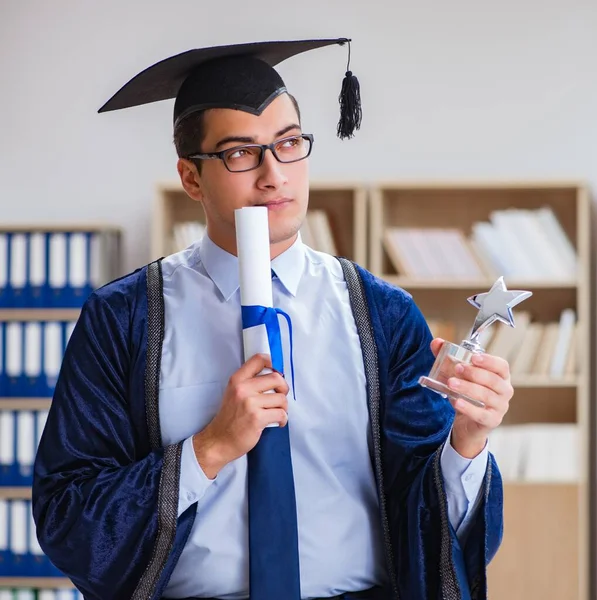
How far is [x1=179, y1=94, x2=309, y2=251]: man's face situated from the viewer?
1.40 metres

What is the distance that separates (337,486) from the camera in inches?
56.5

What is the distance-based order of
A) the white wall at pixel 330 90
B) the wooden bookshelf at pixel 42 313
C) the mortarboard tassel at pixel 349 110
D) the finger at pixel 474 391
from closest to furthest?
the finger at pixel 474 391
the mortarboard tassel at pixel 349 110
the wooden bookshelf at pixel 42 313
the white wall at pixel 330 90

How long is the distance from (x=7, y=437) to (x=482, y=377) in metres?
3.27

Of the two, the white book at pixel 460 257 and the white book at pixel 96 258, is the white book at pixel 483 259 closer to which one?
the white book at pixel 460 257

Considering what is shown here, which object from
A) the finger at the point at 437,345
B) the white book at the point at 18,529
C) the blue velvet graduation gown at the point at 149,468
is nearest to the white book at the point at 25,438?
the white book at the point at 18,529

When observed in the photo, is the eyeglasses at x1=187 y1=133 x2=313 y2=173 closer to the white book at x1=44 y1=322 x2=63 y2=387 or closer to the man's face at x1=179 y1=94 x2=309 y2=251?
the man's face at x1=179 y1=94 x2=309 y2=251

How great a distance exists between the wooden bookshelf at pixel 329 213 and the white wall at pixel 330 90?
6.0 inches

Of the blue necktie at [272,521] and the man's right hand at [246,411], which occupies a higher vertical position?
the man's right hand at [246,411]

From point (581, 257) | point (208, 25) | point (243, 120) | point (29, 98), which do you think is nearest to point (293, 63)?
point (208, 25)

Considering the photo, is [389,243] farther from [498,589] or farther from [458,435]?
[458,435]

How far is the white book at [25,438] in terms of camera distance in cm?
411

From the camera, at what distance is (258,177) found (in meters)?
1.41

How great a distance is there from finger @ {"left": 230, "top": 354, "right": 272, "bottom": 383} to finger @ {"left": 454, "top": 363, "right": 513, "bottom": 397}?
0.25 meters

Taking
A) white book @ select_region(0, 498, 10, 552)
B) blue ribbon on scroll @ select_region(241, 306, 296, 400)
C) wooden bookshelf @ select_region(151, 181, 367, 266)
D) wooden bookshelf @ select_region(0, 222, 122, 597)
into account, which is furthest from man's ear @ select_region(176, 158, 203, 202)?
white book @ select_region(0, 498, 10, 552)
